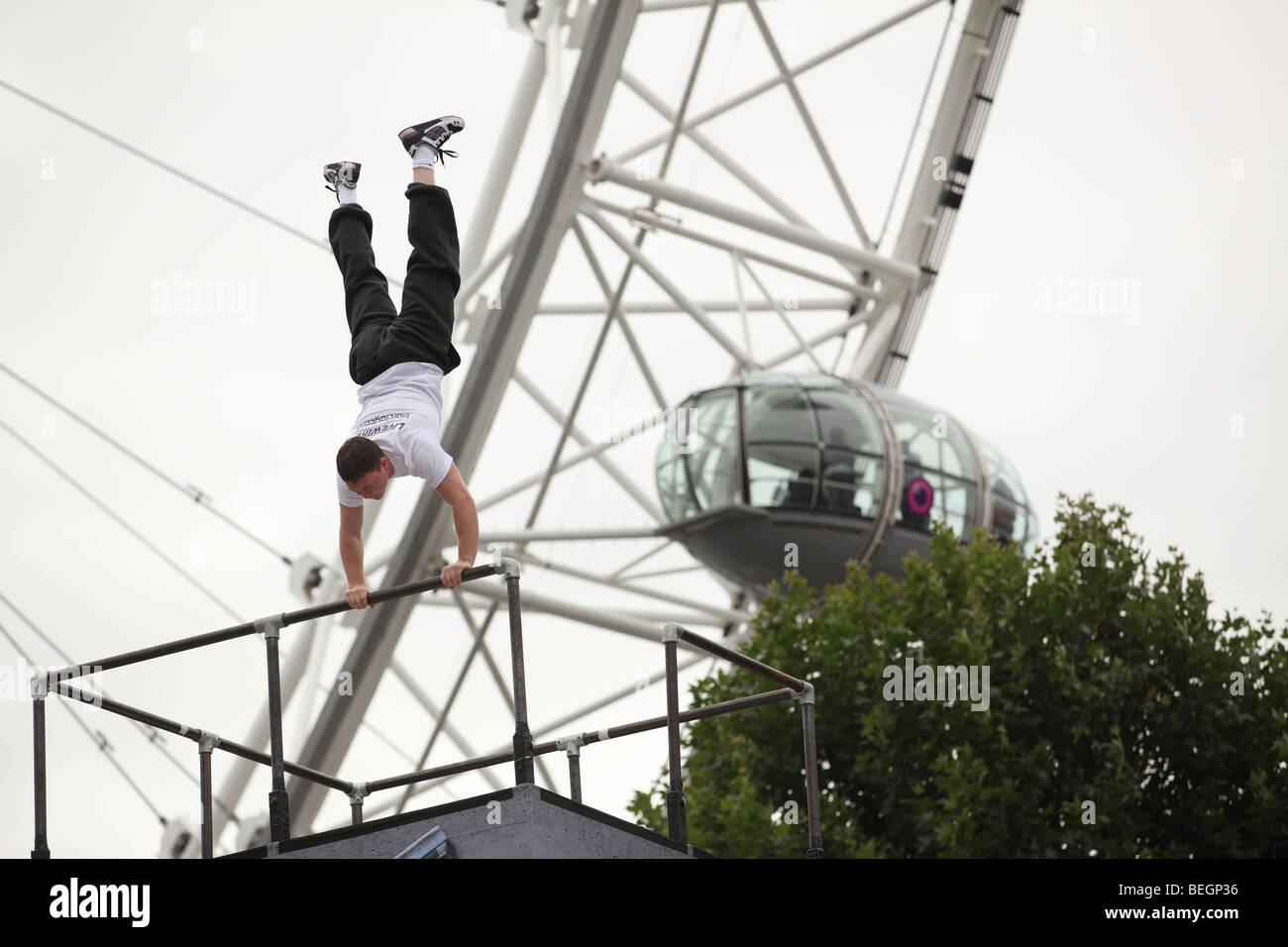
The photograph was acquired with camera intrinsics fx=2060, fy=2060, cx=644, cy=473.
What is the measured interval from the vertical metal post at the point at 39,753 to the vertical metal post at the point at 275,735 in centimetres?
108

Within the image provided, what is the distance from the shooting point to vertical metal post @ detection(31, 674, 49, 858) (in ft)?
32.0

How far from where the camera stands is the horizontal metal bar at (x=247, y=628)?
374 inches

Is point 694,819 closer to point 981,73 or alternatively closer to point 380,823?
point 380,823

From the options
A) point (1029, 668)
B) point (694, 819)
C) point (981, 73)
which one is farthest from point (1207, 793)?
point (981, 73)

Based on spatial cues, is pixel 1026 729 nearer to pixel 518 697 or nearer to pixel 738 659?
pixel 738 659

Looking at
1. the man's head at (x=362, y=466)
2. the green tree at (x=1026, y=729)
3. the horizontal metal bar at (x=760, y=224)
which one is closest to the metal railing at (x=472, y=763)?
the man's head at (x=362, y=466)

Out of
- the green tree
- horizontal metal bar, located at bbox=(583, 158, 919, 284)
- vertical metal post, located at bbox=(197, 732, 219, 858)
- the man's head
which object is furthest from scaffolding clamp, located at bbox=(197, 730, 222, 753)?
horizontal metal bar, located at bbox=(583, 158, 919, 284)

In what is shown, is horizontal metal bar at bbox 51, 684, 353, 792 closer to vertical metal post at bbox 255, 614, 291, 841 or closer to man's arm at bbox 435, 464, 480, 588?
vertical metal post at bbox 255, 614, 291, 841

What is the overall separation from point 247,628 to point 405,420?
4.46 feet

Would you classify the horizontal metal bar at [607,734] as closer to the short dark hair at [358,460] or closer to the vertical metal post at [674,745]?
the vertical metal post at [674,745]

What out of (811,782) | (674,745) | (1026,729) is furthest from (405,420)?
(1026,729)
